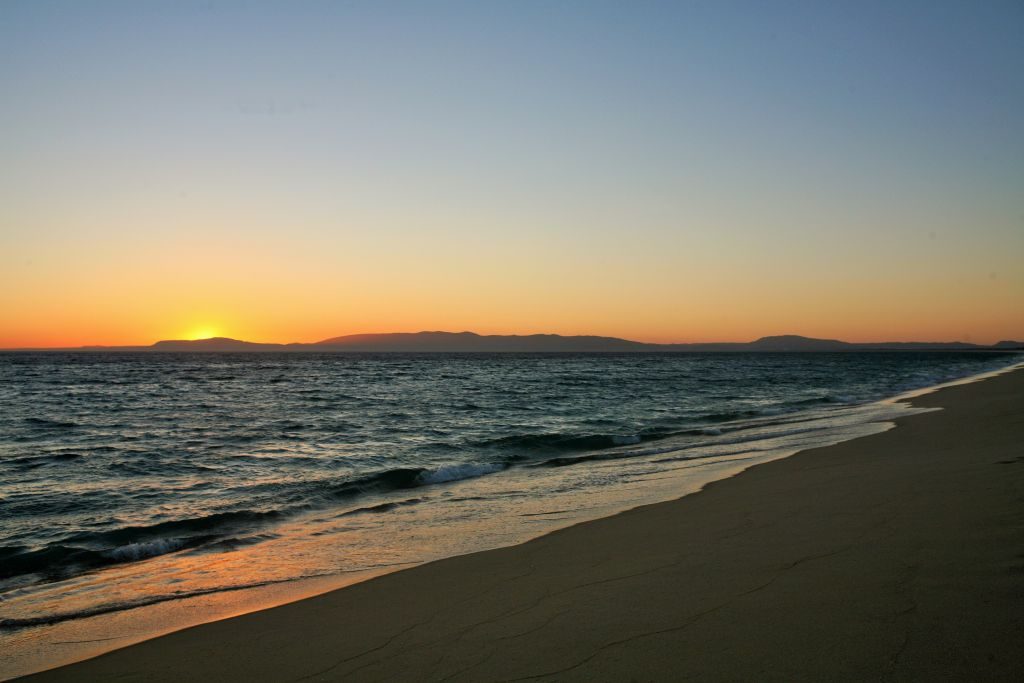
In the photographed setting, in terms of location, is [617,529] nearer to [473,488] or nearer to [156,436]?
[473,488]

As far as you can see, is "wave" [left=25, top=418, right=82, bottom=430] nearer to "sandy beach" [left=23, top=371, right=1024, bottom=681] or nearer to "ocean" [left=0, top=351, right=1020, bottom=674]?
"ocean" [left=0, top=351, right=1020, bottom=674]

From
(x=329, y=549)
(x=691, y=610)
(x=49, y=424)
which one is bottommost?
(x=329, y=549)

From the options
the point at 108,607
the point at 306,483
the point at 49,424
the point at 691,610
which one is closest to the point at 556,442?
the point at 306,483

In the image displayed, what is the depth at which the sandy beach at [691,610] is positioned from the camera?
4.01 m

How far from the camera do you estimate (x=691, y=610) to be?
4844mm

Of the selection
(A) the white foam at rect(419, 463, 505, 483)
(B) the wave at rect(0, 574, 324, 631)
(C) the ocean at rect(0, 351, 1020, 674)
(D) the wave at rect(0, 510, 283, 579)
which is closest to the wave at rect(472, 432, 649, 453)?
(C) the ocean at rect(0, 351, 1020, 674)

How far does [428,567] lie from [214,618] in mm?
2054

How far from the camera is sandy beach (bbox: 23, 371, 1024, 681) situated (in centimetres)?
401

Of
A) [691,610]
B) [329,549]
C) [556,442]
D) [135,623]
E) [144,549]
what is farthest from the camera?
[556,442]

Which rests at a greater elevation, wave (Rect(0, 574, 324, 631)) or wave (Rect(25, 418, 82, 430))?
wave (Rect(25, 418, 82, 430))

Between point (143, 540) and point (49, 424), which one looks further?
point (49, 424)

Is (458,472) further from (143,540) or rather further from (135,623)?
(135,623)

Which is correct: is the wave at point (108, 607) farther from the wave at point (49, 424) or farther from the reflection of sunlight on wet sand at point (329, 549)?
the wave at point (49, 424)

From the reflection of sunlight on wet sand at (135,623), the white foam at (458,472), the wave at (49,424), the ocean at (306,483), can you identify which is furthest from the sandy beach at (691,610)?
the wave at (49,424)
